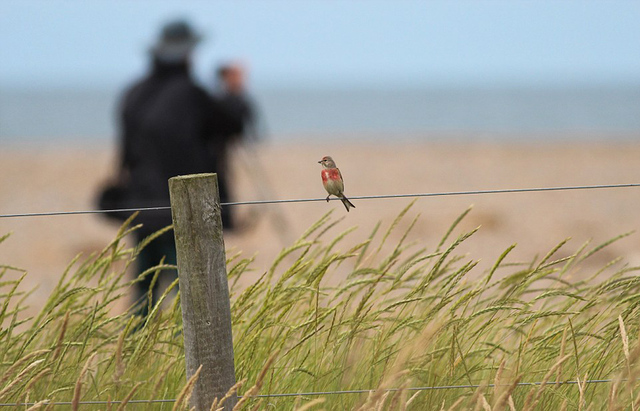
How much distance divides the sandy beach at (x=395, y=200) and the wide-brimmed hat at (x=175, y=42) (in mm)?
1173

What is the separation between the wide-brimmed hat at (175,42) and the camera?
4.57 metres

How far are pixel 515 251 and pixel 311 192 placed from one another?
664 cm

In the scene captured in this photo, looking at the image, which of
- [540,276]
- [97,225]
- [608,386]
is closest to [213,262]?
[540,276]

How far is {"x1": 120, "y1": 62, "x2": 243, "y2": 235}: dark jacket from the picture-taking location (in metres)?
4.46

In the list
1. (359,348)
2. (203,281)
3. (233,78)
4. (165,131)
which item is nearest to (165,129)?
(165,131)

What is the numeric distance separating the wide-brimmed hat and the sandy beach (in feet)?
3.85

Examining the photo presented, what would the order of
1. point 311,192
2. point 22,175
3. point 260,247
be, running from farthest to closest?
point 22,175 → point 311,192 → point 260,247

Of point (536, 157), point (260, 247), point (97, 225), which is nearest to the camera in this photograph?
point (260, 247)

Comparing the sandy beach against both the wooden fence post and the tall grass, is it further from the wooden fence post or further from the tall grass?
the wooden fence post

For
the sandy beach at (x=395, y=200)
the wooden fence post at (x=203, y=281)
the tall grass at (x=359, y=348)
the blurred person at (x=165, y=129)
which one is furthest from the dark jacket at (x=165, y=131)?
the wooden fence post at (x=203, y=281)

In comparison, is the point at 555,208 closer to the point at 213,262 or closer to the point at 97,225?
the point at 97,225

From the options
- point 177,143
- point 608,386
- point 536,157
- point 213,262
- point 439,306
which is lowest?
point 608,386

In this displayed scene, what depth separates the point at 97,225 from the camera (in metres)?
13.1

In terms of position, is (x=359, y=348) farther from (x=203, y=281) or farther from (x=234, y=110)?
(x=234, y=110)
